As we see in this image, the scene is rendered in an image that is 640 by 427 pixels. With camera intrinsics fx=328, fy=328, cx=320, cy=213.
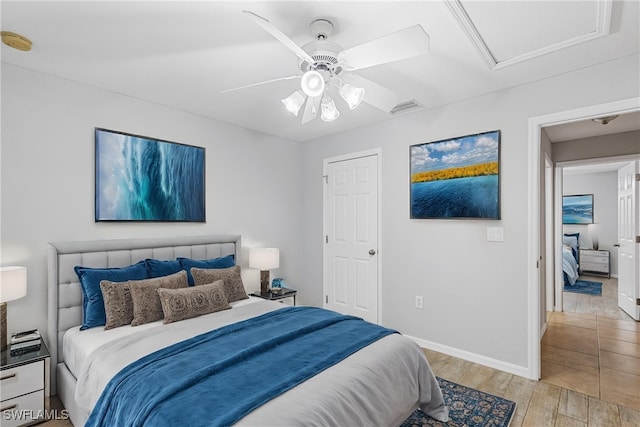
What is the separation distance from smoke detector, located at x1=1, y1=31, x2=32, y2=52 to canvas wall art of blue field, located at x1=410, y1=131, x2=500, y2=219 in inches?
126

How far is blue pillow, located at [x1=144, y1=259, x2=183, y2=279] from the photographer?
277cm

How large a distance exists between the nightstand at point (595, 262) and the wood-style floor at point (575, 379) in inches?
143

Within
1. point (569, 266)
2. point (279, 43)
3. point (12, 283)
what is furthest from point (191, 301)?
point (569, 266)

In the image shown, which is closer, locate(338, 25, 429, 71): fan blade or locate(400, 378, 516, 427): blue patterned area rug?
locate(338, 25, 429, 71): fan blade

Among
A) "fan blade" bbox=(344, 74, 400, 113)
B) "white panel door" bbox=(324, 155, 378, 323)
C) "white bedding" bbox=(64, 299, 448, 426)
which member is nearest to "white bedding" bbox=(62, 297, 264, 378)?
"white bedding" bbox=(64, 299, 448, 426)

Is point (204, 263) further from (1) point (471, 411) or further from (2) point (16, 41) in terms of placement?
(1) point (471, 411)

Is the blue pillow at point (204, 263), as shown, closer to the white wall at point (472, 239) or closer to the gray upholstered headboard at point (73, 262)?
the gray upholstered headboard at point (73, 262)

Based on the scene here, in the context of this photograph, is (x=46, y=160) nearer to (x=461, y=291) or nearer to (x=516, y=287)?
(x=461, y=291)

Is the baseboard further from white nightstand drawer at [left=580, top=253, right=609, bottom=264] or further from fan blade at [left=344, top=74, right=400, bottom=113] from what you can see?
white nightstand drawer at [left=580, top=253, right=609, bottom=264]

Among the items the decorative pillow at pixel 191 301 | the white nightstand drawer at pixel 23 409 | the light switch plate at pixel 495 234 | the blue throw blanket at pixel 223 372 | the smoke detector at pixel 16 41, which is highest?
the smoke detector at pixel 16 41

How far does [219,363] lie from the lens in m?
1.65

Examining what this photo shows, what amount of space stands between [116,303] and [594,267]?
8862 millimetres

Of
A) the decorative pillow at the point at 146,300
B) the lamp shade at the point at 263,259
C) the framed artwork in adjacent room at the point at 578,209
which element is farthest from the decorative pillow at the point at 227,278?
the framed artwork in adjacent room at the point at 578,209

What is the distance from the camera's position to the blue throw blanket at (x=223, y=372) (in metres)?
1.36
